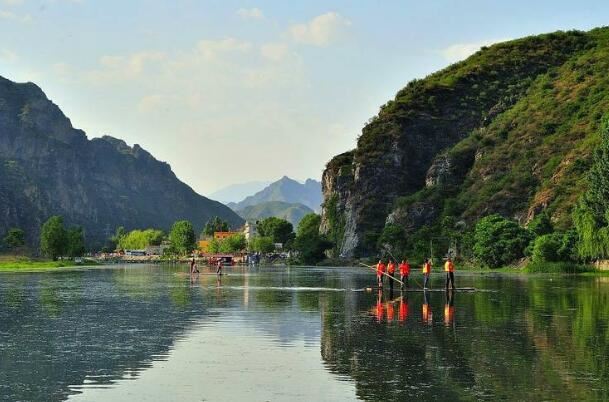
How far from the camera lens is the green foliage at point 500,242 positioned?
128125 mm

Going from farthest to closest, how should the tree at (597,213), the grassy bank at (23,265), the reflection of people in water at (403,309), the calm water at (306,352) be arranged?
the grassy bank at (23,265), the tree at (597,213), the reflection of people in water at (403,309), the calm water at (306,352)

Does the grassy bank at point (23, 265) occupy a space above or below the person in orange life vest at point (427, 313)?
above

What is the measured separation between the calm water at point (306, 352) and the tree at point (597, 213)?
185 feet

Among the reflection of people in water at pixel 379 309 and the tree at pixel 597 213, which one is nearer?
the reflection of people in water at pixel 379 309

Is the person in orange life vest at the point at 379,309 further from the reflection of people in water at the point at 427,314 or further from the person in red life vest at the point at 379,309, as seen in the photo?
the reflection of people in water at the point at 427,314

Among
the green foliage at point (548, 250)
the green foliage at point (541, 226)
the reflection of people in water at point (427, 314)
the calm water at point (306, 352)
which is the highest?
the green foliage at point (541, 226)

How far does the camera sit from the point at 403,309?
4306 centimetres

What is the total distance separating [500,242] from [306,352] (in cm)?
10867

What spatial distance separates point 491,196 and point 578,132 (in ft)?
70.3

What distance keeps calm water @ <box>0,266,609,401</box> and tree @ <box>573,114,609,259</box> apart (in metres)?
56.4

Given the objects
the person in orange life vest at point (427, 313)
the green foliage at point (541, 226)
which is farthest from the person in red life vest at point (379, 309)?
the green foliage at point (541, 226)

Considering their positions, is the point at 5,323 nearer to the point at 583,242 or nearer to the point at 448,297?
the point at 448,297

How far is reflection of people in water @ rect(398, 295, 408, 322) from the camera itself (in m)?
37.3

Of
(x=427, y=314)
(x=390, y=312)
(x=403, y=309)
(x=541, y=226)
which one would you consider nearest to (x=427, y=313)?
(x=427, y=314)
